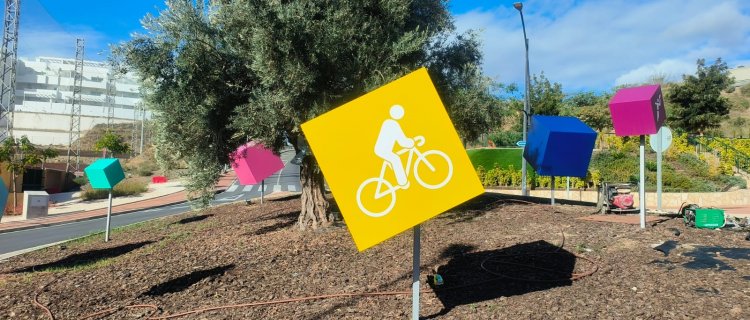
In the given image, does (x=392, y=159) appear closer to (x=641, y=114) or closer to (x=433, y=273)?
(x=433, y=273)

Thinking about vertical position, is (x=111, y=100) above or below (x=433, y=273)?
above

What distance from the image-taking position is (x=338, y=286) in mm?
5711

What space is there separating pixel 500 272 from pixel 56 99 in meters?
98.8

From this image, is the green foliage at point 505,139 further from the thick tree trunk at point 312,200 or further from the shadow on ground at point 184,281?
the shadow on ground at point 184,281

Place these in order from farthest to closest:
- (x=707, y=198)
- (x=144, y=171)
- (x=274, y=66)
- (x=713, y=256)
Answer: (x=144, y=171) → (x=707, y=198) → (x=274, y=66) → (x=713, y=256)

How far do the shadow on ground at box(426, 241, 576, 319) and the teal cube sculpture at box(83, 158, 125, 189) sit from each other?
28.0ft

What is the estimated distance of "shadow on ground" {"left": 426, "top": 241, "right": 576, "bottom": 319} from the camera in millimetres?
5125

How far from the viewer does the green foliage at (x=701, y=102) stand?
1162 inches

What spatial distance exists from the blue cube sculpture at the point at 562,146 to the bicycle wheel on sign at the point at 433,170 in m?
7.57

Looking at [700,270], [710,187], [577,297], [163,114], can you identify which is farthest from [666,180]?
[163,114]

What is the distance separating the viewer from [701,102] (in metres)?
29.5

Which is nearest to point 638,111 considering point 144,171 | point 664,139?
point 664,139

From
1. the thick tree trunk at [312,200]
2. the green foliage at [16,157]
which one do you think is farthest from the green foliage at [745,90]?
the green foliage at [16,157]

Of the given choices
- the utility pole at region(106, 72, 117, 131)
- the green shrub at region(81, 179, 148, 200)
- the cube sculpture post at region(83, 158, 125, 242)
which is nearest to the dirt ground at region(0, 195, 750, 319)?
the cube sculpture post at region(83, 158, 125, 242)
